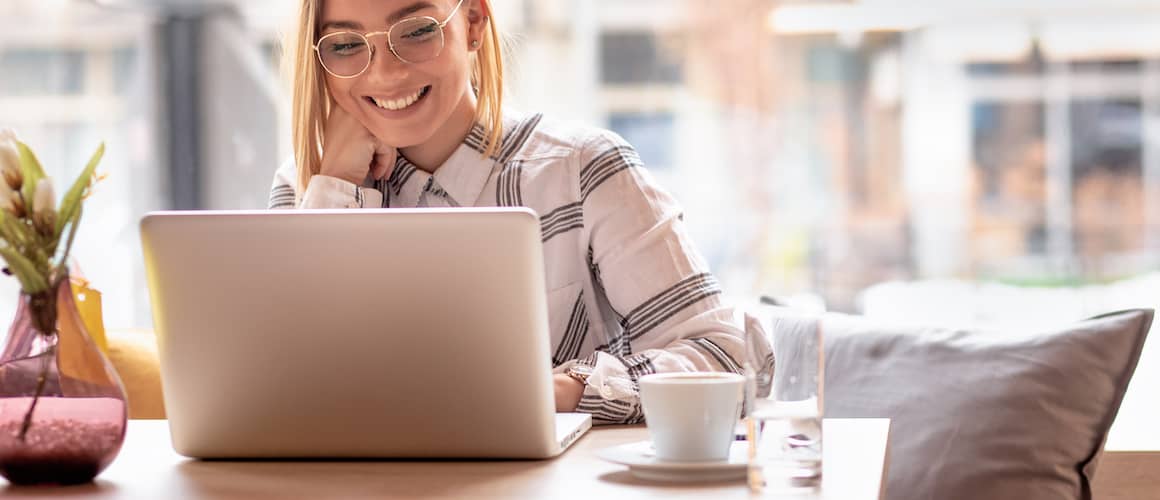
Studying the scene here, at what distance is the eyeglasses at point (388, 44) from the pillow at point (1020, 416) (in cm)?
57

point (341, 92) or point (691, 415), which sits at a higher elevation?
point (341, 92)

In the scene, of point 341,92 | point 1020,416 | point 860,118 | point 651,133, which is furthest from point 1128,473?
point 860,118

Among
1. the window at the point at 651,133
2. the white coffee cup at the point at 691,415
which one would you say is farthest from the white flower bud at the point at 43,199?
the window at the point at 651,133

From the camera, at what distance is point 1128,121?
532cm

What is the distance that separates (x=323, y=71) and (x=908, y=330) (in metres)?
0.87

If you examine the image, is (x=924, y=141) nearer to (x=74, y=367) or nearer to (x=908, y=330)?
(x=908, y=330)

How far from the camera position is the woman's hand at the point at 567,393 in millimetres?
1298

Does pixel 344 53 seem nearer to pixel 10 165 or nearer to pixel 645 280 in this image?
pixel 645 280

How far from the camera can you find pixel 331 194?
1.59m

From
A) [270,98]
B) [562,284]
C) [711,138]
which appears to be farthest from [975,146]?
[562,284]

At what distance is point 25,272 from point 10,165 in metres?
0.08

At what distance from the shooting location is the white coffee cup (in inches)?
38.6

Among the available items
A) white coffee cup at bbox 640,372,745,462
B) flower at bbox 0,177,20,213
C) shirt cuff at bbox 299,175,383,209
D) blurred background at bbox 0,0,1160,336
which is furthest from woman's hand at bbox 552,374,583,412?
blurred background at bbox 0,0,1160,336

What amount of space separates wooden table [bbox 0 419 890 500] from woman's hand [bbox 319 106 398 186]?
0.56 meters
